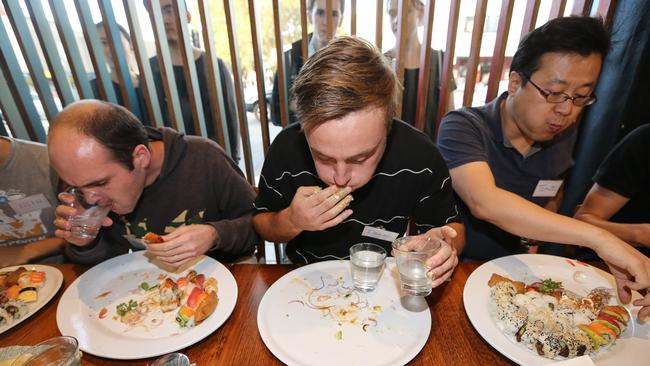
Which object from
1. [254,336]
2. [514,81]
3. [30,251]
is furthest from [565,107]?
[30,251]

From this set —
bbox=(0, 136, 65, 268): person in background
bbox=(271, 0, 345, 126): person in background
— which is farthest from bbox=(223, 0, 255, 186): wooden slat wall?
bbox=(0, 136, 65, 268): person in background

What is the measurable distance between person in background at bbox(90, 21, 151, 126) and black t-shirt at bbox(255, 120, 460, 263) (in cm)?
188

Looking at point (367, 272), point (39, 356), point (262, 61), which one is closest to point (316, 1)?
point (262, 61)

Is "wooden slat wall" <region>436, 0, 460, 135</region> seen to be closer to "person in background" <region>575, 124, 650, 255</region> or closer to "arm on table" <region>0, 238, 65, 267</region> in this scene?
"person in background" <region>575, 124, 650, 255</region>

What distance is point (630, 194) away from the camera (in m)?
1.72

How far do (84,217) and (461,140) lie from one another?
1.78 m

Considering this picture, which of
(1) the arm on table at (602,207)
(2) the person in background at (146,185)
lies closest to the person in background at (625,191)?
(1) the arm on table at (602,207)

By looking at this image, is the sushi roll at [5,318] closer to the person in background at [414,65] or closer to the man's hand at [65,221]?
the man's hand at [65,221]

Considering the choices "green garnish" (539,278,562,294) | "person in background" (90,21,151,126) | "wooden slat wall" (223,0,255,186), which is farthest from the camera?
"person in background" (90,21,151,126)

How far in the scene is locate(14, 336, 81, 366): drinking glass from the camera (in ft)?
2.78

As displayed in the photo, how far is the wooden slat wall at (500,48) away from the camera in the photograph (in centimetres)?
221

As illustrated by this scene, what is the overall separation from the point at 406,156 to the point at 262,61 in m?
1.58

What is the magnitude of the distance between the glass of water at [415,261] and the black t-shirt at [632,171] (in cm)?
139

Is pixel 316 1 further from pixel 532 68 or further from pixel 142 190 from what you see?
pixel 142 190
